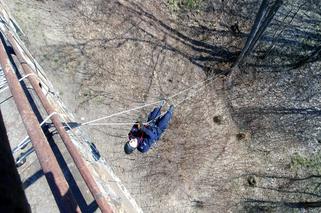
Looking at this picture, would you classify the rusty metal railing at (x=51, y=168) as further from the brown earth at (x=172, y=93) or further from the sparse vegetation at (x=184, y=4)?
the sparse vegetation at (x=184, y=4)

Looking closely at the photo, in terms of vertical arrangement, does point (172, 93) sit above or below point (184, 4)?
below

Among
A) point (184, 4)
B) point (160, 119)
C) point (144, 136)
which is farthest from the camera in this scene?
point (184, 4)

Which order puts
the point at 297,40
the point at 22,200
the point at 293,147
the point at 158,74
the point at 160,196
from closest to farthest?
the point at 22,200
the point at 160,196
the point at 293,147
the point at 158,74
the point at 297,40

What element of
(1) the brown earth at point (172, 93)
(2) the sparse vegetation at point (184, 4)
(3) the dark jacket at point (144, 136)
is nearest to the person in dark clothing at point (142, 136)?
(3) the dark jacket at point (144, 136)

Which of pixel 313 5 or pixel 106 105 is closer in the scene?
pixel 106 105

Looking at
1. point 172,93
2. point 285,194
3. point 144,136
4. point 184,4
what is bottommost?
point 285,194

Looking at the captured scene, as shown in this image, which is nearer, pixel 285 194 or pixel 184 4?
pixel 285 194

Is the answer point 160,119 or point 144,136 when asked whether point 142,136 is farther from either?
point 160,119

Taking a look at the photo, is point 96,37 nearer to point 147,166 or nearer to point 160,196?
point 147,166

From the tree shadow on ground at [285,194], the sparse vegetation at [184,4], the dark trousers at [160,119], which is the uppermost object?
the sparse vegetation at [184,4]

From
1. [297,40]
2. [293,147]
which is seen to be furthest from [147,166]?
[297,40]

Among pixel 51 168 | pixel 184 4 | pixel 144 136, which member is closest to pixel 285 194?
pixel 144 136
